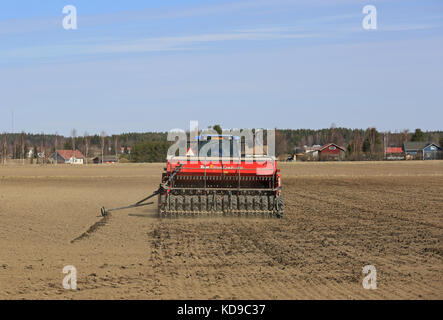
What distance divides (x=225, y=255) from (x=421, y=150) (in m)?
123

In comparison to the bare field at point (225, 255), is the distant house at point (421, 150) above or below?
above

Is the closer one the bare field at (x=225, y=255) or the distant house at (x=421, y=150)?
the bare field at (x=225, y=255)

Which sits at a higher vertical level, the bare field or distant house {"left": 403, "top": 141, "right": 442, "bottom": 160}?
distant house {"left": 403, "top": 141, "right": 442, "bottom": 160}

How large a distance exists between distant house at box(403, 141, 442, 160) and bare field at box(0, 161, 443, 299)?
104 meters

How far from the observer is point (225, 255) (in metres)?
11.1

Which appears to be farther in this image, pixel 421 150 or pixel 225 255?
pixel 421 150

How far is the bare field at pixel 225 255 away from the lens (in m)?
8.30

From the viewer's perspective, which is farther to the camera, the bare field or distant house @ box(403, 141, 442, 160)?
distant house @ box(403, 141, 442, 160)

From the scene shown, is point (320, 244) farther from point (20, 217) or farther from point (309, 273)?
point (20, 217)

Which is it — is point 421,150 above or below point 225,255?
above

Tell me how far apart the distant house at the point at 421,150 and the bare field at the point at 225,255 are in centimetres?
10413

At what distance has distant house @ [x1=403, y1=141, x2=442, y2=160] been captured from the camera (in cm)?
11886

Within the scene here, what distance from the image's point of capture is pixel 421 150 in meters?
126

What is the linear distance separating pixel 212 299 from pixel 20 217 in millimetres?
12735
